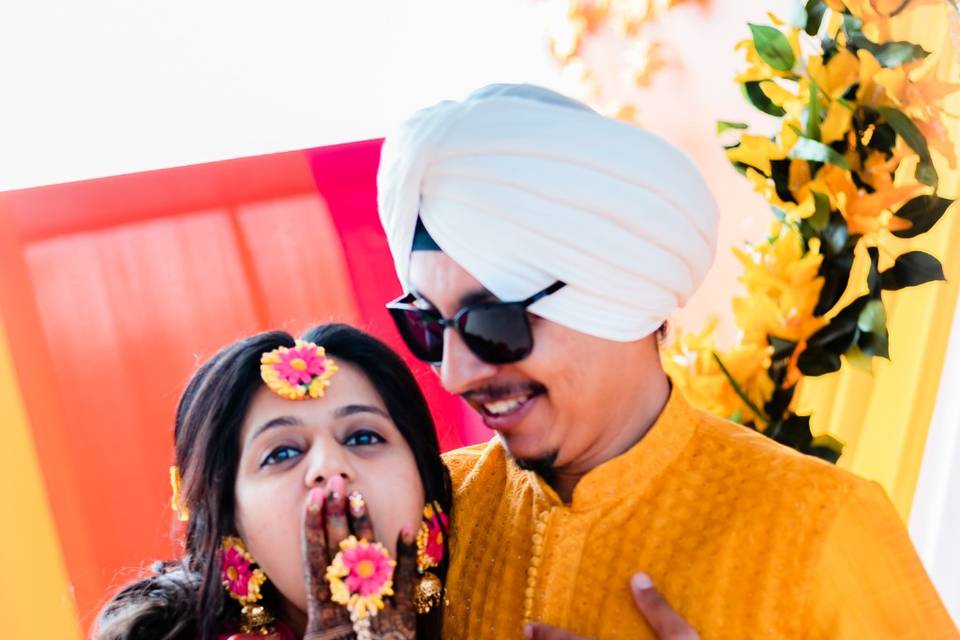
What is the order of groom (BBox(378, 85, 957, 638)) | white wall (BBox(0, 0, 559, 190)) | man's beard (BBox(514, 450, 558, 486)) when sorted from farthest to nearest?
white wall (BBox(0, 0, 559, 190)) < man's beard (BBox(514, 450, 558, 486)) < groom (BBox(378, 85, 957, 638))

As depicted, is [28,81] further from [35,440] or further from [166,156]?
[35,440]

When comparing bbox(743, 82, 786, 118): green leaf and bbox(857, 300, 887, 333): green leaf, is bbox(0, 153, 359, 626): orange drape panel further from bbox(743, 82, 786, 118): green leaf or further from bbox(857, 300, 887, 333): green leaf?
bbox(857, 300, 887, 333): green leaf

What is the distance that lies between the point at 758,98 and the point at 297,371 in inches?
53.1

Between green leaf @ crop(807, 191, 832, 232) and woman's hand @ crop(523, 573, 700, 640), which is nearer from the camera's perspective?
woman's hand @ crop(523, 573, 700, 640)

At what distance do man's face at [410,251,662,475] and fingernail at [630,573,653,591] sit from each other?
0.23m

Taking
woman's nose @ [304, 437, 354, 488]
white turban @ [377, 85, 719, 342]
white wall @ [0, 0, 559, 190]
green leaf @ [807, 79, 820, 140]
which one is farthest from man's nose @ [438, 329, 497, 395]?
white wall @ [0, 0, 559, 190]

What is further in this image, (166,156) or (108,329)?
(166,156)

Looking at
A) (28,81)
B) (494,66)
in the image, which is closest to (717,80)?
(494,66)

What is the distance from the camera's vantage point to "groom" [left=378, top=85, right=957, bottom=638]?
68.2 inches

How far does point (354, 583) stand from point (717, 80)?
2980 mm

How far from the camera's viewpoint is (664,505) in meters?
1.85

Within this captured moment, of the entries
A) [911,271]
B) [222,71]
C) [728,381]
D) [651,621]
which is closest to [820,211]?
[911,271]

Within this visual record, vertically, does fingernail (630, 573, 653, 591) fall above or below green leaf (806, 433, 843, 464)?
above

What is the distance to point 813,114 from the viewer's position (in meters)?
2.37
